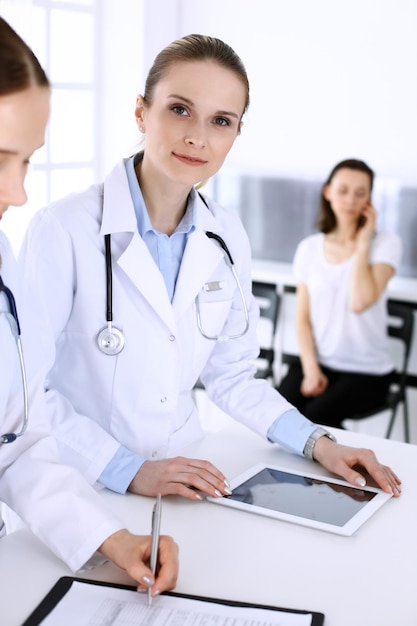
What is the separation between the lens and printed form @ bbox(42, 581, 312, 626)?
1.04 metres

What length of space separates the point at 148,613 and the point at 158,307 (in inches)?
25.0

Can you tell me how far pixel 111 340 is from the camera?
5.00ft

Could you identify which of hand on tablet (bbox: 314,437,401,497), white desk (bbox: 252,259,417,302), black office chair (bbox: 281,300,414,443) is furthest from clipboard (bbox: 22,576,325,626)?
white desk (bbox: 252,259,417,302)

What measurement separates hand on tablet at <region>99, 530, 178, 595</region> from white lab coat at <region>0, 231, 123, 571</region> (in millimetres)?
21

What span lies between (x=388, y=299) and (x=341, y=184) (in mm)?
548

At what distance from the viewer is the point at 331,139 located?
12.6 feet

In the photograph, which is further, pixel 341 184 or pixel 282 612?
pixel 341 184

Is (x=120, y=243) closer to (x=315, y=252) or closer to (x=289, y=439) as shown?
(x=289, y=439)

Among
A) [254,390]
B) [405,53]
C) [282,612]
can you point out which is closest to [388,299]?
[405,53]

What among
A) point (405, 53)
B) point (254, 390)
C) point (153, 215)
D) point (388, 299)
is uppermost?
point (405, 53)

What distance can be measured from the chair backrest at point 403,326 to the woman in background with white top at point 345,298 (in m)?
0.06

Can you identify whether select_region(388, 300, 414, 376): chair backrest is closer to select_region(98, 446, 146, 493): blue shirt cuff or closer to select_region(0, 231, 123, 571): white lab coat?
select_region(98, 446, 146, 493): blue shirt cuff

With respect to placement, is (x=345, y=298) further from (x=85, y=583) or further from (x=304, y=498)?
(x=85, y=583)

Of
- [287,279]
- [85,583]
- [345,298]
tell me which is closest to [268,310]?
[287,279]
